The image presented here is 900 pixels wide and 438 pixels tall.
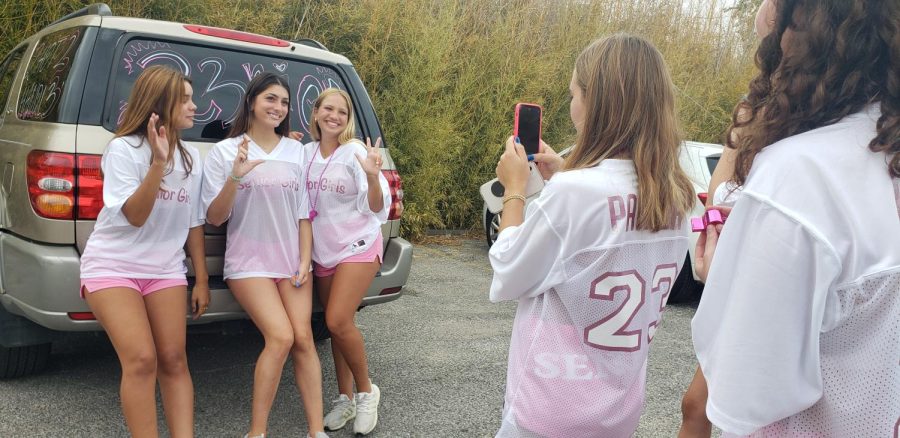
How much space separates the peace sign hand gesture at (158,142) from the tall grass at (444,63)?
4506 mm

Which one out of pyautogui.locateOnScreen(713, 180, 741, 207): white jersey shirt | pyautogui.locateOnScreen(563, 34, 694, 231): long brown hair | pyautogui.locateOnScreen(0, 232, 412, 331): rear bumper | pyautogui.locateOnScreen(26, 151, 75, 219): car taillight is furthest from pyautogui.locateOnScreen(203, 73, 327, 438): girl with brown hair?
pyautogui.locateOnScreen(713, 180, 741, 207): white jersey shirt

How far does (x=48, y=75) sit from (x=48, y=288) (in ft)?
3.74

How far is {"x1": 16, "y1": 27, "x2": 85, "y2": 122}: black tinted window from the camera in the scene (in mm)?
2887

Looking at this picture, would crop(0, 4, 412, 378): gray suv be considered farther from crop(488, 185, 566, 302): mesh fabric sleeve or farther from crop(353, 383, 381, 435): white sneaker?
crop(488, 185, 566, 302): mesh fabric sleeve

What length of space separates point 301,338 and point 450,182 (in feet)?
20.7

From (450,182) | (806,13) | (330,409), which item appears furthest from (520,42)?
(806,13)

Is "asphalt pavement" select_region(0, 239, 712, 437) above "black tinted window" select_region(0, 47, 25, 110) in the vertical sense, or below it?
below

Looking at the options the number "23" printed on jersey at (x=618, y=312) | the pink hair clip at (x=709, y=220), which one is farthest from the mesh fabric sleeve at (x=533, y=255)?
the pink hair clip at (x=709, y=220)

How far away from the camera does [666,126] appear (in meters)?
1.74

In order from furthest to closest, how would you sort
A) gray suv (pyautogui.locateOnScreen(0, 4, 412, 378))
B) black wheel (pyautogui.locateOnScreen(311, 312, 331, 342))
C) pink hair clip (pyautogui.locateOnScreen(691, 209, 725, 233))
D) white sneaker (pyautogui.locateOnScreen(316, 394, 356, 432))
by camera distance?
black wheel (pyautogui.locateOnScreen(311, 312, 331, 342))
white sneaker (pyautogui.locateOnScreen(316, 394, 356, 432))
gray suv (pyautogui.locateOnScreen(0, 4, 412, 378))
pink hair clip (pyautogui.locateOnScreen(691, 209, 725, 233))

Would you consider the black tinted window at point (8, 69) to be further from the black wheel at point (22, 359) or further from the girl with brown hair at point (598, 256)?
the girl with brown hair at point (598, 256)

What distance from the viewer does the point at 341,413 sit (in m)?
3.13

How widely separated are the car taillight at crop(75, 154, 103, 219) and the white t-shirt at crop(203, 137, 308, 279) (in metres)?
0.40

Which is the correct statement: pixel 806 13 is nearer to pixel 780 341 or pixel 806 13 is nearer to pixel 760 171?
pixel 760 171
